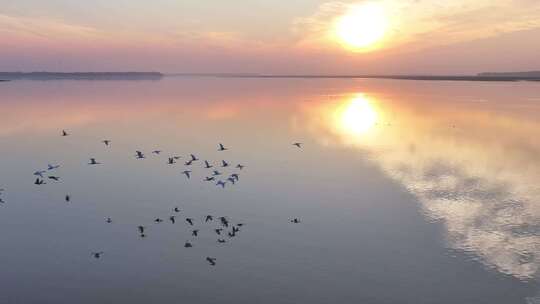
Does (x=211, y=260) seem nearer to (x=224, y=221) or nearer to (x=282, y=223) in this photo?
(x=224, y=221)

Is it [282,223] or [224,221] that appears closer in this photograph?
[224,221]

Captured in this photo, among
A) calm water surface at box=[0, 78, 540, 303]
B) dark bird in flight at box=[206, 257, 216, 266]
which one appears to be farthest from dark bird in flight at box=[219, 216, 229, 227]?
dark bird in flight at box=[206, 257, 216, 266]

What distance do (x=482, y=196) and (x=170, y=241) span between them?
30.8 meters

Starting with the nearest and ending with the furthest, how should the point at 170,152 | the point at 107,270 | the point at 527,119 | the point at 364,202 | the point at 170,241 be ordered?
the point at 107,270 < the point at 170,241 < the point at 364,202 < the point at 170,152 < the point at 527,119

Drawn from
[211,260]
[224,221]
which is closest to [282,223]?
[224,221]

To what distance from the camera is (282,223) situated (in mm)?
42969

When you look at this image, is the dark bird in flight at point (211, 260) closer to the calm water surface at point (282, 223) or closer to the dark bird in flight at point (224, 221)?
the calm water surface at point (282, 223)

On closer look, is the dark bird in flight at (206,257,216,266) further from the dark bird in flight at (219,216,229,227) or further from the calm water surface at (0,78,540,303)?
the dark bird in flight at (219,216,229,227)

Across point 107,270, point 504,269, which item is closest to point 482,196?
point 504,269

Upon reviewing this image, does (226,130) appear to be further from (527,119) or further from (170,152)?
(527,119)

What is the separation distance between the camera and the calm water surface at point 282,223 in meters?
31.6

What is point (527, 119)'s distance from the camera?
114 meters

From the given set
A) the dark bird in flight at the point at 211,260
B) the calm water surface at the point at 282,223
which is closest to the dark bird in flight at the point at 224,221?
the calm water surface at the point at 282,223

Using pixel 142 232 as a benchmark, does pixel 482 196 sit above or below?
above
